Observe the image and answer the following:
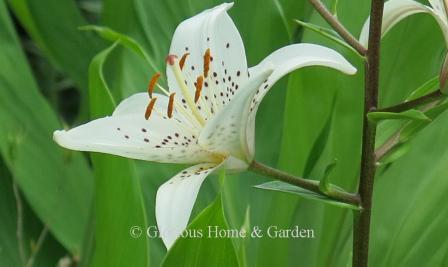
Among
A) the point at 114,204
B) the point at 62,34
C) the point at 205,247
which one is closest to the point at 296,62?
the point at 205,247

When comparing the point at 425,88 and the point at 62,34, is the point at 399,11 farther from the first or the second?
the point at 62,34

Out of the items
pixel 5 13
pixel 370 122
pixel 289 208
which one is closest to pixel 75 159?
pixel 5 13

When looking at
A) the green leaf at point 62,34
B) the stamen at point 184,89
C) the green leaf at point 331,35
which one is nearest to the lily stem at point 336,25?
the green leaf at point 331,35

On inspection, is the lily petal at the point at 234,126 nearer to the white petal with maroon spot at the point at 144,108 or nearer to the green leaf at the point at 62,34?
the white petal with maroon spot at the point at 144,108

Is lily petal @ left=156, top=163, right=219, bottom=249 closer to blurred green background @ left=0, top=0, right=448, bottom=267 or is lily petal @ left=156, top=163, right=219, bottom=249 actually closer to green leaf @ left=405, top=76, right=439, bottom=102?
blurred green background @ left=0, top=0, right=448, bottom=267

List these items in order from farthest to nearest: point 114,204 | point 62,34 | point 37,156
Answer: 1. point 62,34
2. point 37,156
3. point 114,204

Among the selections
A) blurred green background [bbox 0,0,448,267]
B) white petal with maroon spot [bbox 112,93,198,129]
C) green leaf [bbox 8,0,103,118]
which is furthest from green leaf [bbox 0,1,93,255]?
white petal with maroon spot [bbox 112,93,198,129]
